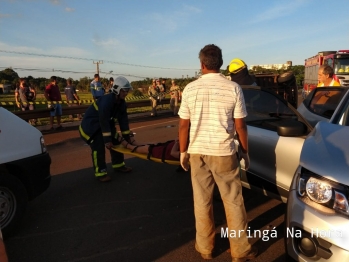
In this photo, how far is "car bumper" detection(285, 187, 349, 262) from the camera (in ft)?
6.57

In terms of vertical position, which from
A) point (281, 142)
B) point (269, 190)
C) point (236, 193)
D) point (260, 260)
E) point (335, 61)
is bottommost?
point (260, 260)

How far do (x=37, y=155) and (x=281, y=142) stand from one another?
9.29 feet

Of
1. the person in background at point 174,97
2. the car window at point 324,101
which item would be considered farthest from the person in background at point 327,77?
the person in background at point 174,97

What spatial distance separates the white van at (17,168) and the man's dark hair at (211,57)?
228 centimetres

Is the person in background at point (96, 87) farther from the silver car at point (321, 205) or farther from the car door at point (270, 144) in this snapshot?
the silver car at point (321, 205)

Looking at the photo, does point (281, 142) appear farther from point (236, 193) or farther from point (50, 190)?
point (50, 190)

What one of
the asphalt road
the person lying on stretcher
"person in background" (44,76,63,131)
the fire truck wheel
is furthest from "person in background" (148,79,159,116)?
the person lying on stretcher

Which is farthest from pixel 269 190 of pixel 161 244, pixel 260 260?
pixel 161 244

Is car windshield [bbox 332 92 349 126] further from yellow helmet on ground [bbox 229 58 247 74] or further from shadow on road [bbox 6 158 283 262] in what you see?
yellow helmet on ground [bbox 229 58 247 74]

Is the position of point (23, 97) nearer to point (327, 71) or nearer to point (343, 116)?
point (327, 71)

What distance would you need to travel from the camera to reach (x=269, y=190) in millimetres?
3480

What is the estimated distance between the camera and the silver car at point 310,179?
Answer: 81.5 inches

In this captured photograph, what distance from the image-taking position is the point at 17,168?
12.1ft

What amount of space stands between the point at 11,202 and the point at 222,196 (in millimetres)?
2363
